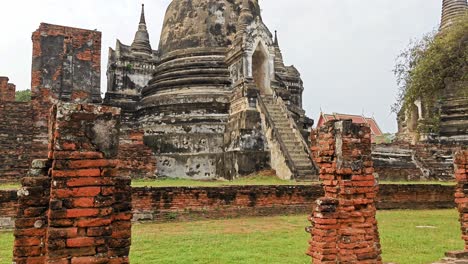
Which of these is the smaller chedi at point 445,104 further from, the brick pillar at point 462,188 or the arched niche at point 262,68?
the brick pillar at point 462,188

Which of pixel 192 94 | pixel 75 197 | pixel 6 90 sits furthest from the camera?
pixel 192 94

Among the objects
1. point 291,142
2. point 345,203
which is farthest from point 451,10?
point 345,203

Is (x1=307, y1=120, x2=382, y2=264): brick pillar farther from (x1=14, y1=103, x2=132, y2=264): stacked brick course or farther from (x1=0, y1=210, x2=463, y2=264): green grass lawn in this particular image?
(x1=14, y1=103, x2=132, y2=264): stacked brick course

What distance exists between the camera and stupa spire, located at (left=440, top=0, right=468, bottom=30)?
21.6m

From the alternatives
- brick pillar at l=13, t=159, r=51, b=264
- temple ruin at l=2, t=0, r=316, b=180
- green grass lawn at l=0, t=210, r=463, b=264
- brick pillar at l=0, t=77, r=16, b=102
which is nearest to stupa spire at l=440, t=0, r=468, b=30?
temple ruin at l=2, t=0, r=316, b=180

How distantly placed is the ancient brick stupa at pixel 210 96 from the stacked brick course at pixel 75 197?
10337 millimetres

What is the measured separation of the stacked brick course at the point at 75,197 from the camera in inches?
107

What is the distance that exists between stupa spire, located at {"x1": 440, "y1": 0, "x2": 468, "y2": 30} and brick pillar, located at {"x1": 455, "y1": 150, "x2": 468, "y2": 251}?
59.0 feet

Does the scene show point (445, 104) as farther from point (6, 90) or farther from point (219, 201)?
point (6, 90)

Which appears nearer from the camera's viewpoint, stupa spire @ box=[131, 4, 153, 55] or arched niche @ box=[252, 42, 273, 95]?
arched niche @ box=[252, 42, 273, 95]

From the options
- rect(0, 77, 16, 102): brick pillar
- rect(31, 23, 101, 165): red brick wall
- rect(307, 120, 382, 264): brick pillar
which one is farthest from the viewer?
rect(0, 77, 16, 102): brick pillar

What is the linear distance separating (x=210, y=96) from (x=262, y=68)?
246cm

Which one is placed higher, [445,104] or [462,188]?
[445,104]

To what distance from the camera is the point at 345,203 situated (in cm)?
426
